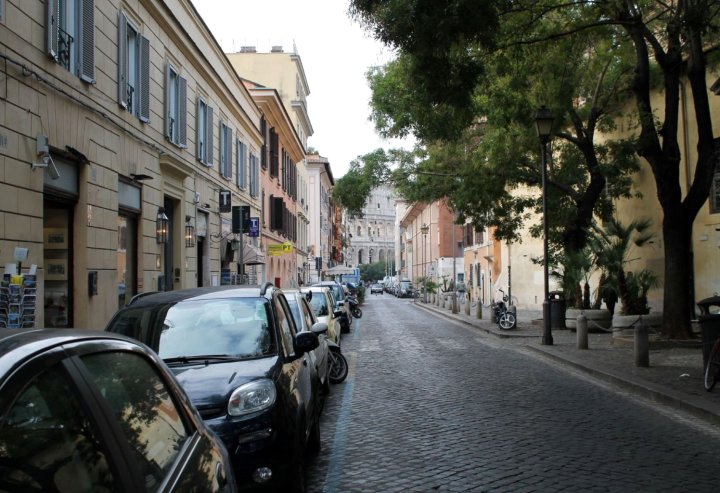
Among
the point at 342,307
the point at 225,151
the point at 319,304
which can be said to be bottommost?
the point at 342,307

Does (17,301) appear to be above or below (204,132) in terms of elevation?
below

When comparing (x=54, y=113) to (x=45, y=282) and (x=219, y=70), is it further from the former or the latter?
(x=219, y=70)

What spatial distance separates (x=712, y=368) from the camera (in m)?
9.70

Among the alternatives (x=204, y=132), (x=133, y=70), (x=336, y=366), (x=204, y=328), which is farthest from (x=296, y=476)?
(x=204, y=132)

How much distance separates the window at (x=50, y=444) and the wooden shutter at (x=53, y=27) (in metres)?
9.73

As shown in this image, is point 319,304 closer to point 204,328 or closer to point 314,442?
point 314,442

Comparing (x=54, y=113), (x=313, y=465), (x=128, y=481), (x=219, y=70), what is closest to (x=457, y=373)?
(x=313, y=465)

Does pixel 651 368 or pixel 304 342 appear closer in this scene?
pixel 304 342

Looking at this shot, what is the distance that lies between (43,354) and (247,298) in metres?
4.39

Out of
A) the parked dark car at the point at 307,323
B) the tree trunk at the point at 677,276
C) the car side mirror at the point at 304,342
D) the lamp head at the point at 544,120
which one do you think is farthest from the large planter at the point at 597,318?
the car side mirror at the point at 304,342

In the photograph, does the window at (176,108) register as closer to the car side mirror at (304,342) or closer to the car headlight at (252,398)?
the car side mirror at (304,342)

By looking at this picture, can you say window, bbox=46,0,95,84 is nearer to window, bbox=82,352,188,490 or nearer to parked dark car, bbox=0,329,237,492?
window, bbox=82,352,188,490

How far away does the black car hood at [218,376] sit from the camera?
487cm

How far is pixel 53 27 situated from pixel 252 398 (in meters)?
8.14
